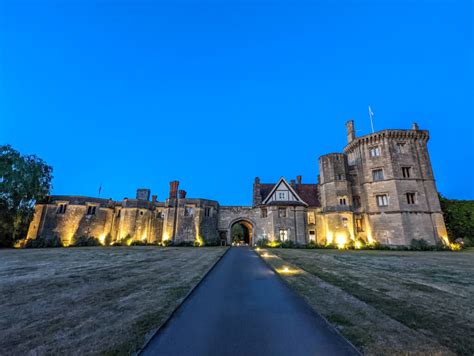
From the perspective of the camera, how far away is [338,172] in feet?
109

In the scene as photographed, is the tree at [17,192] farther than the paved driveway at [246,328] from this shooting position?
Yes

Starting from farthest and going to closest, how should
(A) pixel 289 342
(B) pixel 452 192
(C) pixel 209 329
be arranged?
(B) pixel 452 192 → (C) pixel 209 329 → (A) pixel 289 342

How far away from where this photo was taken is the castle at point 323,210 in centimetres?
2890

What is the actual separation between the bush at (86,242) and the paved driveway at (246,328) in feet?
113

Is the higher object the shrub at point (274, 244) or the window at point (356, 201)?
the window at point (356, 201)

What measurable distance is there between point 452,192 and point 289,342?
→ 256 meters

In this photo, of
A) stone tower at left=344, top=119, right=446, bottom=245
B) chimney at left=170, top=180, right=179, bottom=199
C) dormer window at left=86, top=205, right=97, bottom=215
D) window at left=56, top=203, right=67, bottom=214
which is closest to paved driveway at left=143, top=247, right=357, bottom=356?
stone tower at left=344, top=119, right=446, bottom=245

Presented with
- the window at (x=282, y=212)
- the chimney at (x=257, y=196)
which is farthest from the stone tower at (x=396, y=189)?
the chimney at (x=257, y=196)

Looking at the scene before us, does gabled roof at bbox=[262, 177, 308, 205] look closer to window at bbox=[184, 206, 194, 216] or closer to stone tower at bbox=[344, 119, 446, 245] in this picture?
stone tower at bbox=[344, 119, 446, 245]

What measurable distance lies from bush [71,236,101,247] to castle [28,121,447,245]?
36.8 inches

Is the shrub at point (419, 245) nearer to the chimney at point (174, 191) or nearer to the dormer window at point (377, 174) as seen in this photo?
the dormer window at point (377, 174)

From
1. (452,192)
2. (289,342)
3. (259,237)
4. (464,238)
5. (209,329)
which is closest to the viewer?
(289,342)

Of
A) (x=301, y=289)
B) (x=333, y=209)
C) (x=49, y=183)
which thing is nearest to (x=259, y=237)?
(x=333, y=209)

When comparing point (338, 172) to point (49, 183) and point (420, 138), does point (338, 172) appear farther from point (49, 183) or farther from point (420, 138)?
point (49, 183)
